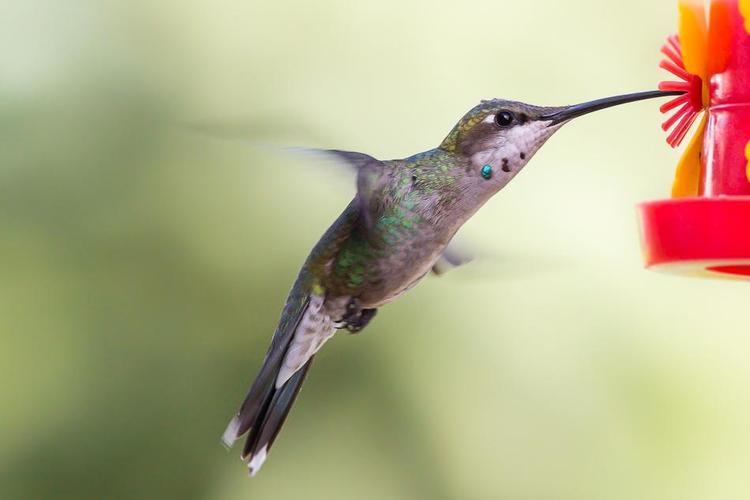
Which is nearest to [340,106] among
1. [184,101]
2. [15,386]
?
[184,101]

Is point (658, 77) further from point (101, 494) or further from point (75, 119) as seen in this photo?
point (101, 494)

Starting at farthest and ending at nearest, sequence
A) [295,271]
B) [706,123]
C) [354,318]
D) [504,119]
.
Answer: [295,271] < [354,318] < [706,123] < [504,119]

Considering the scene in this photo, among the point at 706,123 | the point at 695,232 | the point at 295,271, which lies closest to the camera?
the point at 695,232

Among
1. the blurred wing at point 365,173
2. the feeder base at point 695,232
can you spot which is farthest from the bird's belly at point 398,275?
the feeder base at point 695,232

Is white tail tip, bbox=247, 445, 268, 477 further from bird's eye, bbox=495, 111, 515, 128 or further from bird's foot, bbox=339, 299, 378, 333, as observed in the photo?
bird's eye, bbox=495, 111, 515, 128

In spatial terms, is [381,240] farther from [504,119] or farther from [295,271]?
[295,271]

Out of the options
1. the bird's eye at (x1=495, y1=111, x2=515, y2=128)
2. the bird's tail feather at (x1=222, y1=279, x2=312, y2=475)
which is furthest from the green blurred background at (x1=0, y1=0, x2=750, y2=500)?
the bird's eye at (x1=495, y1=111, x2=515, y2=128)

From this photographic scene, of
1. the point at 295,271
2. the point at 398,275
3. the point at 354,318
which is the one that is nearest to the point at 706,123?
the point at 398,275
